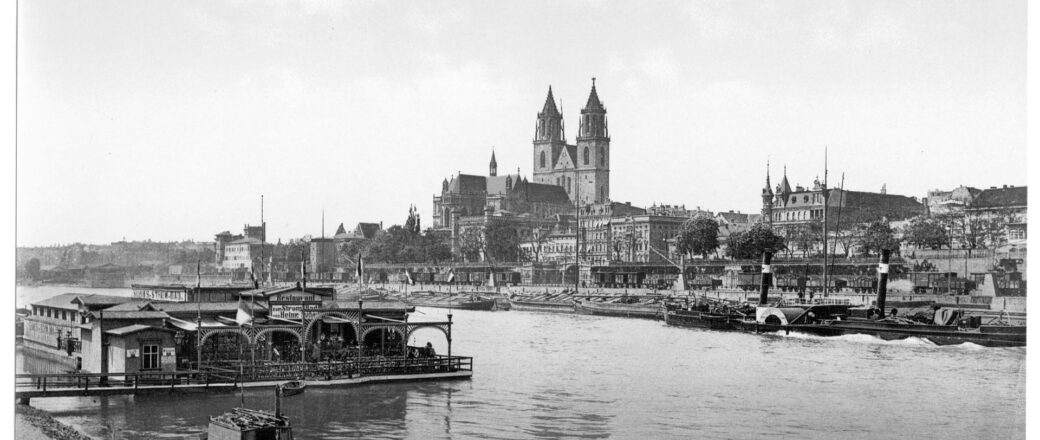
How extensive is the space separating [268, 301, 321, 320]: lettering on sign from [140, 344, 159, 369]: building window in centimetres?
371

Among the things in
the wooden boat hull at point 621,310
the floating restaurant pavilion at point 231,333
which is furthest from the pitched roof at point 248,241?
the floating restaurant pavilion at point 231,333

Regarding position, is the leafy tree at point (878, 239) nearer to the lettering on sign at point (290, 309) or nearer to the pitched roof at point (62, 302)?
the lettering on sign at point (290, 309)

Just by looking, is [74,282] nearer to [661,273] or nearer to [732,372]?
[732,372]

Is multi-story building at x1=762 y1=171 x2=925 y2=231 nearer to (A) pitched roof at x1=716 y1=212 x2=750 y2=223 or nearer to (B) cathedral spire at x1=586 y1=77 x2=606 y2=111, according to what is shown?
(A) pitched roof at x1=716 y1=212 x2=750 y2=223

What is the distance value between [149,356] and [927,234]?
57.8 meters

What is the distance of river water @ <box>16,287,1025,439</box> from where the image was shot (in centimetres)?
2359

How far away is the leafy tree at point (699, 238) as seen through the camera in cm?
8962

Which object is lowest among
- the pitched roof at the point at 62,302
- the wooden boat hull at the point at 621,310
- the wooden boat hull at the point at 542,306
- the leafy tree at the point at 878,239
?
the wooden boat hull at the point at 542,306

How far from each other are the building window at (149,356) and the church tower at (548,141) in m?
122

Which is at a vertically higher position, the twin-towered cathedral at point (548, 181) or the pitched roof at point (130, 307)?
the twin-towered cathedral at point (548, 181)

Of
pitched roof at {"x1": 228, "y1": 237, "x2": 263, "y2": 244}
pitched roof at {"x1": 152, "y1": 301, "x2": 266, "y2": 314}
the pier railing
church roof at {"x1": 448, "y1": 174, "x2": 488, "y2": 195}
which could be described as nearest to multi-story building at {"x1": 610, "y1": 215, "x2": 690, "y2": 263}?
church roof at {"x1": 448, "y1": 174, "x2": 488, "y2": 195}

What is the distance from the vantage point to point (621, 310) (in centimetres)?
6950
